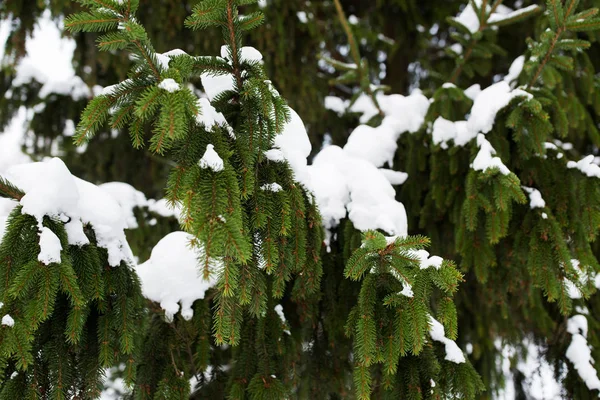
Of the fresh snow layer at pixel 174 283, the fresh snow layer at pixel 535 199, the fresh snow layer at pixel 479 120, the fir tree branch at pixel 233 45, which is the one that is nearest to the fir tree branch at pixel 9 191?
the fresh snow layer at pixel 174 283

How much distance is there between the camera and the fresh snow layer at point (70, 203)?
5.04ft

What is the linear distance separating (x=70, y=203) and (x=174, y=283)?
60 cm

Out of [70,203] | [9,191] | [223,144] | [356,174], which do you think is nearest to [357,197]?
[356,174]

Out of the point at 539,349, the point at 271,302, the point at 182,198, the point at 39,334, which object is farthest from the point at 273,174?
the point at 539,349

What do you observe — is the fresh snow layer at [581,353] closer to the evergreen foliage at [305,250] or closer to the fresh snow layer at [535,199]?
the evergreen foliage at [305,250]

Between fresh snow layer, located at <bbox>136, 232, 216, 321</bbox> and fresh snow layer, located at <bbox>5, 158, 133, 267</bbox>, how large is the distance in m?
0.26

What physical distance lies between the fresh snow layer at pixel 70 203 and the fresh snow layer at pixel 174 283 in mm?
262

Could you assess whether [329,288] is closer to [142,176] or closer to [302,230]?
[302,230]

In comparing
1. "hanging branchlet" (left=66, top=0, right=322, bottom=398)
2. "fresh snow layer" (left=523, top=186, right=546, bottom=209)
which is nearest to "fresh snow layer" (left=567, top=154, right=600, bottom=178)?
"fresh snow layer" (left=523, top=186, right=546, bottom=209)

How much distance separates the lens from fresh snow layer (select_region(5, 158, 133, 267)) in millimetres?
1537

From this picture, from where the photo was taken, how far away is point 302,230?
168 cm

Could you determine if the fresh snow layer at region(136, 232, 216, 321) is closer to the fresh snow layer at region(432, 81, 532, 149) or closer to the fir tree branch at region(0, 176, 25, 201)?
the fir tree branch at region(0, 176, 25, 201)

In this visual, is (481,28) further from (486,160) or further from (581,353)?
(581,353)

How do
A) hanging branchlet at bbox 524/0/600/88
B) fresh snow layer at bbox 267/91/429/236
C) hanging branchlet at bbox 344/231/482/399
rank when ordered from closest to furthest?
1. hanging branchlet at bbox 344/231/482/399
2. fresh snow layer at bbox 267/91/429/236
3. hanging branchlet at bbox 524/0/600/88
